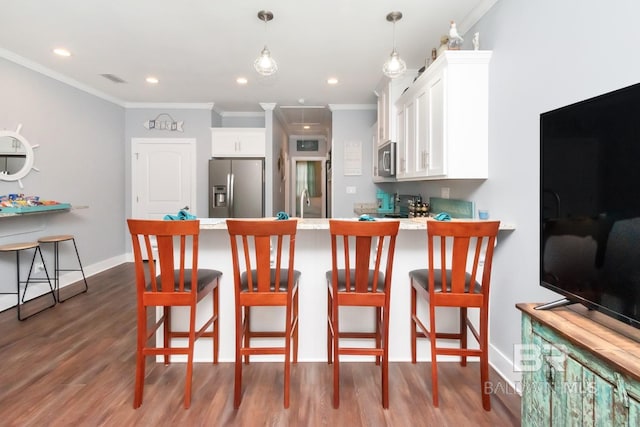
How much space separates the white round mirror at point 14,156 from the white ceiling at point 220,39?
0.83 metres

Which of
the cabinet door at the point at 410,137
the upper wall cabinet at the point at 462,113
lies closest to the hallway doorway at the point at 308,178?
the cabinet door at the point at 410,137

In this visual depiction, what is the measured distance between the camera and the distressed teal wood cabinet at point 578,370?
2.89 ft

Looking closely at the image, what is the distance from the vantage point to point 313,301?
7.84 feet

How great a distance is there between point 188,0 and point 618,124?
2.68 metres

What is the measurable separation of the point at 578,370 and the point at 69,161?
529 centimetres

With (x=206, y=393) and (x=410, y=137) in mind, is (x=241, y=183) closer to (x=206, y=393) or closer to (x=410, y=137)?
(x=410, y=137)

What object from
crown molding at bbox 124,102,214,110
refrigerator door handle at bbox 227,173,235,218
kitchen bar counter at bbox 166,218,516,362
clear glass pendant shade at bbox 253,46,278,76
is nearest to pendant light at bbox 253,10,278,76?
clear glass pendant shade at bbox 253,46,278,76

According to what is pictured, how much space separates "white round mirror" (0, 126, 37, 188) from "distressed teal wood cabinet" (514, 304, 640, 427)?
182 inches

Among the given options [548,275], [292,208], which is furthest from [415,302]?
[292,208]

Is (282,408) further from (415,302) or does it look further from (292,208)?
(292,208)

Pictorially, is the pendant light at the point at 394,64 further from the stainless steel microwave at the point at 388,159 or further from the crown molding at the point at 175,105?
the crown molding at the point at 175,105

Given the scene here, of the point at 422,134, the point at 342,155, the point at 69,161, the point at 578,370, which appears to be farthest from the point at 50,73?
the point at 578,370

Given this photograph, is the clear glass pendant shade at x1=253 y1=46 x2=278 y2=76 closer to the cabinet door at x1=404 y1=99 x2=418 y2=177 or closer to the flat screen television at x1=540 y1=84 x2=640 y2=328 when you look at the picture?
the cabinet door at x1=404 y1=99 x2=418 y2=177

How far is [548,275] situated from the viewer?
1.43 m
